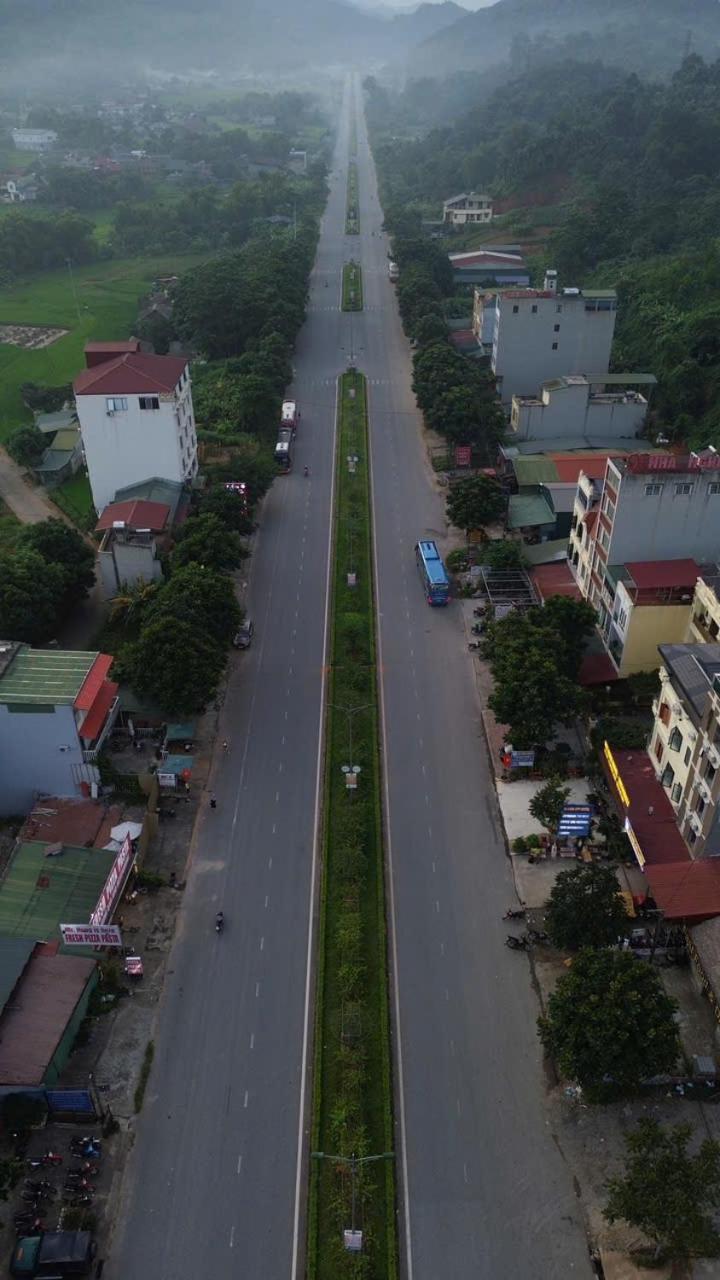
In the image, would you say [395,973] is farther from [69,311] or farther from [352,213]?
[352,213]

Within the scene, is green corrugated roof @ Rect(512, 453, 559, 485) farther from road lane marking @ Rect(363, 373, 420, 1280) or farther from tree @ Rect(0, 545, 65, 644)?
tree @ Rect(0, 545, 65, 644)

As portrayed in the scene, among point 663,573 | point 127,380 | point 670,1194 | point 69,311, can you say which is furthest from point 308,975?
point 69,311

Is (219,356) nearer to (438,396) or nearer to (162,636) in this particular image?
(438,396)

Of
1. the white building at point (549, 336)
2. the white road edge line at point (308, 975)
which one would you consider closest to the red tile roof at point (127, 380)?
the white road edge line at point (308, 975)

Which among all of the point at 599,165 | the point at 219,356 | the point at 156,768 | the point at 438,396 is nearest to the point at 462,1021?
the point at 156,768

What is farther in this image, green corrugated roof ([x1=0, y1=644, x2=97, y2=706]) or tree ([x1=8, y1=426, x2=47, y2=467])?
tree ([x1=8, y1=426, x2=47, y2=467])

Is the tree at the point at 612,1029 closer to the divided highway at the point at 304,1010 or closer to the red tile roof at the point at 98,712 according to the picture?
the divided highway at the point at 304,1010

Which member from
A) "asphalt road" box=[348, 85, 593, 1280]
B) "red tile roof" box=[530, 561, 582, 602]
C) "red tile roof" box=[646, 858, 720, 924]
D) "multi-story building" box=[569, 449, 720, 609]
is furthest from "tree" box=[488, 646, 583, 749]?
"red tile roof" box=[530, 561, 582, 602]
